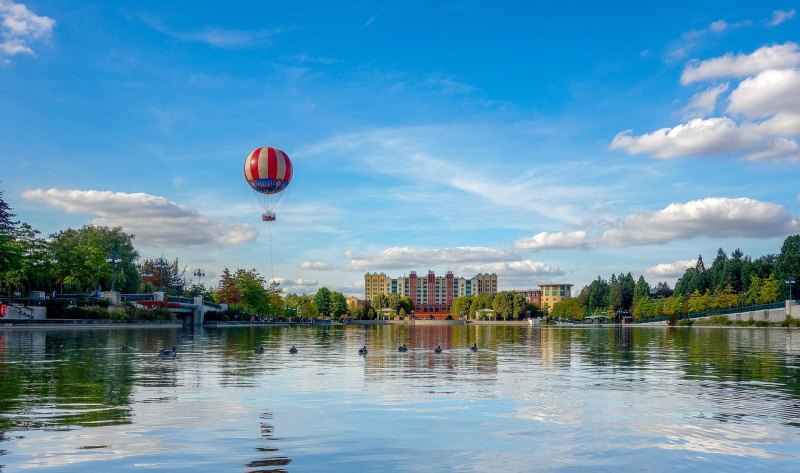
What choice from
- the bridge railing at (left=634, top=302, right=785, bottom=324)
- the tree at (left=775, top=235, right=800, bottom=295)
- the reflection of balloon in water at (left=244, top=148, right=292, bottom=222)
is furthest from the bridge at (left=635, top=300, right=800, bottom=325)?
the reflection of balloon in water at (left=244, top=148, right=292, bottom=222)

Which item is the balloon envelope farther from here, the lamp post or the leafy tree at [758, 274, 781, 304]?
the leafy tree at [758, 274, 781, 304]

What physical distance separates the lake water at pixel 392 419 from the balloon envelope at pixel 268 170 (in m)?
32.4

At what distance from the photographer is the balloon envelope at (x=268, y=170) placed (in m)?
64.4

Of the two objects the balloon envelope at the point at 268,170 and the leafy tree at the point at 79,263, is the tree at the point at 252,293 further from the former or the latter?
the balloon envelope at the point at 268,170

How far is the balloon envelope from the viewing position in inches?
2537

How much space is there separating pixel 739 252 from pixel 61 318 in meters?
166

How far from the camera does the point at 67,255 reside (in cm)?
11469

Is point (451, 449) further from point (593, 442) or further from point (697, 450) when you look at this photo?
point (697, 450)

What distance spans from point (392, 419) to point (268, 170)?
48.2 m

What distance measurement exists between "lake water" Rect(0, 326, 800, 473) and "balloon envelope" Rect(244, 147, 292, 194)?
32371 mm

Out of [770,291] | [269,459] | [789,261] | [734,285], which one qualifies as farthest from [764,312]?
[269,459]

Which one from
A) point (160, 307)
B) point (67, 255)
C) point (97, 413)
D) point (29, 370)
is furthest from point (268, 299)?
point (97, 413)

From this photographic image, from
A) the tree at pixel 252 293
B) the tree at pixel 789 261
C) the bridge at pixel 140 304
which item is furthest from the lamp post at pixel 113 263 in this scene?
the tree at pixel 789 261

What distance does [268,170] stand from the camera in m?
64.4
